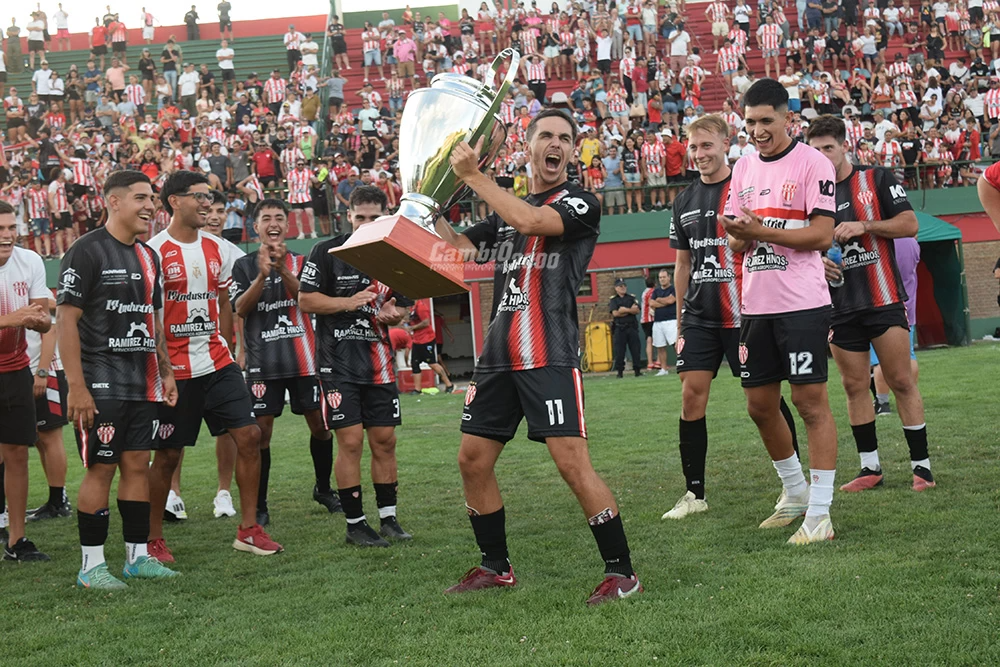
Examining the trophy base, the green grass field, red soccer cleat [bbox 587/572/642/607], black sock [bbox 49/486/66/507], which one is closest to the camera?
the green grass field

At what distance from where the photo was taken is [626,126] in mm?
25109

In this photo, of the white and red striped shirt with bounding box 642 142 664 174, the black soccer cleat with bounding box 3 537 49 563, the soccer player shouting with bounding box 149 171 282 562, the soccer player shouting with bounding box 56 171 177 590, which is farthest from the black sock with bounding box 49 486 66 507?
the white and red striped shirt with bounding box 642 142 664 174

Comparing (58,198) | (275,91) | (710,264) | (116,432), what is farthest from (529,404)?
(275,91)

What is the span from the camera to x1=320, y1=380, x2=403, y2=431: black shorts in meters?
6.42

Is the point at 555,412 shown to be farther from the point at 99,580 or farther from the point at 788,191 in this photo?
the point at 99,580

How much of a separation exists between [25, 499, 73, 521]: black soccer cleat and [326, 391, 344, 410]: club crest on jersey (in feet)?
9.94

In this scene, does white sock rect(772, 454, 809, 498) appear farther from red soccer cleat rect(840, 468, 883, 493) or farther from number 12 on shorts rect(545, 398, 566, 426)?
number 12 on shorts rect(545, 398, 566, 426)

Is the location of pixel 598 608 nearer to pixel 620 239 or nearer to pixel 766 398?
pixel 766 398

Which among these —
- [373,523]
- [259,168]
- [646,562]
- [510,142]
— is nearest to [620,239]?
[510,142]

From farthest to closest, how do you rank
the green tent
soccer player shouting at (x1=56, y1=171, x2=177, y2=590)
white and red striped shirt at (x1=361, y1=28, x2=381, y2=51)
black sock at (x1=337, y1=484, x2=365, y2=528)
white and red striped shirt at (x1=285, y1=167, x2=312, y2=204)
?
white and red striped shirt at (x1=361, y1=28, x2=381, y2=51)
white and red striped shirt at (x1=285, y1=167, x2=312, y2=204)
the green tent
black sock at (x1=337, y1=484, x2=365, y2=528)
soccer player shouting at (x1=56, y1=171, x2=177, y2=590)

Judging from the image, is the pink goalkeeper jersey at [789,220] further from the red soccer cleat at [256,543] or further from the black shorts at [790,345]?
the red soccer cleat at [256,543]

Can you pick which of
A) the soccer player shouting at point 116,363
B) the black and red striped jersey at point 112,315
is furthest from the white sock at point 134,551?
the black and red striped jersey at point 112,315

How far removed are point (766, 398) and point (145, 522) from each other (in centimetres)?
354

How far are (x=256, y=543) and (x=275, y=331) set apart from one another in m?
1.90
